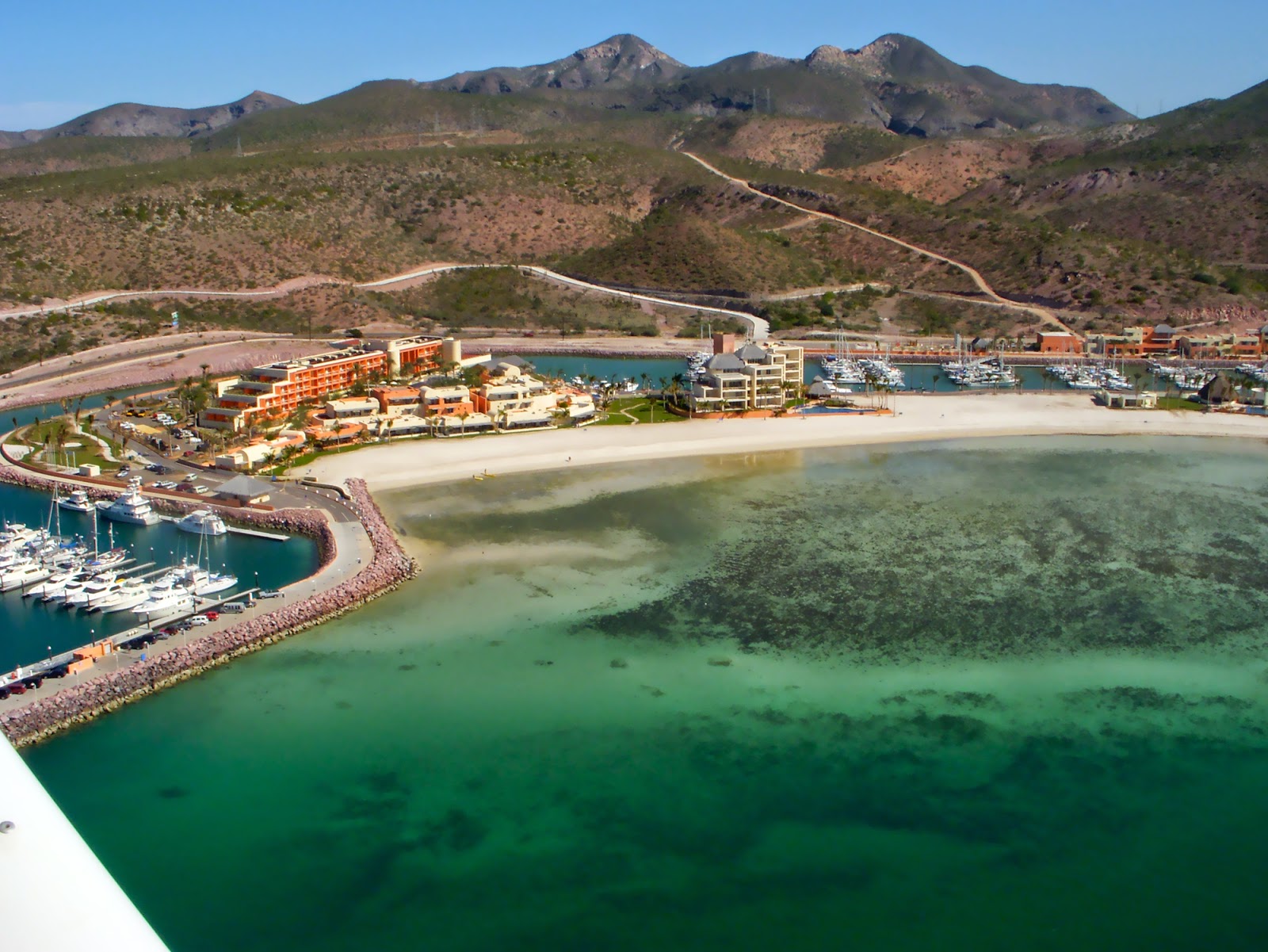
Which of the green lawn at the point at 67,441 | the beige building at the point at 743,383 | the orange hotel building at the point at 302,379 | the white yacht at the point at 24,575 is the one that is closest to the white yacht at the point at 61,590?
the white yacht at the point at 24,575

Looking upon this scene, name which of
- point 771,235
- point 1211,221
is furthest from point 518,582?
point 1211,221

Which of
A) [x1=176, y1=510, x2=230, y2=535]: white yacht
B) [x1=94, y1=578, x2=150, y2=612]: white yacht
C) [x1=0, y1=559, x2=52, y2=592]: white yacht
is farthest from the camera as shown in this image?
[x1=176, y1=510, x2=230, y2=535]: white yacht

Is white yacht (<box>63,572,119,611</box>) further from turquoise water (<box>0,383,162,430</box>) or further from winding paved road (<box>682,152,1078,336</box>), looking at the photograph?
winding paved road (<box>682,152,1078,336</box>)

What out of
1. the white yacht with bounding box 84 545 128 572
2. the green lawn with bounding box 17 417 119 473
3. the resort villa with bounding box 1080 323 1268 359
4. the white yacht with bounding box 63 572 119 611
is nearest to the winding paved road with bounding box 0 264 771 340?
the resort villa with bounding box 1080 323 1268 359

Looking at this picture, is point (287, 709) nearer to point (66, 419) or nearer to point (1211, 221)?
point (66, 419)

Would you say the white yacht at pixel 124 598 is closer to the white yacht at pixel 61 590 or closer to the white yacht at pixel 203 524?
the white yacht at pixel 61 590
